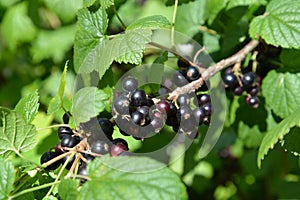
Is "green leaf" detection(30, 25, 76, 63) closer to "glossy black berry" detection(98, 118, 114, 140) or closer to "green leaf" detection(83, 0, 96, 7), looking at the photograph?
"green leaf" detection(83, 0, 96, 7)

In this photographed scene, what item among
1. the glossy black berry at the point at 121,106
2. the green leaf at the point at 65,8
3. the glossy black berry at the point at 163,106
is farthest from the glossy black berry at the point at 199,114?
the green leaf at the point at 65,8

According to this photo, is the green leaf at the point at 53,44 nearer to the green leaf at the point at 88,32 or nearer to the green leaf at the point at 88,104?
the green leaf at the point at 88,32

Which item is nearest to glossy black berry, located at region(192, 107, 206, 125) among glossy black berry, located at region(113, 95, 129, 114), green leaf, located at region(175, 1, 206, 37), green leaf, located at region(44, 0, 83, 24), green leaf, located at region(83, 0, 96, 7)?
glossy black berry, located at region(113, 95, 129, 114)

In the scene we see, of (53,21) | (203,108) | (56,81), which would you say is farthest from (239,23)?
(53,21)

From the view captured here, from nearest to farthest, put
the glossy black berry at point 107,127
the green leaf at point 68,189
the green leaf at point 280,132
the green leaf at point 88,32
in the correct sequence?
the green leaf at point 68,189 < the green leaf at point 280,132 < the glossy black berry at point 107,127 < the green leaf at point 88,32

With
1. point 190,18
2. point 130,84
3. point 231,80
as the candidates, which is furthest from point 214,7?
point 130,84

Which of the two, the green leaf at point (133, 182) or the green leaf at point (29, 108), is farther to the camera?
the green leaf at point (29, 108)
